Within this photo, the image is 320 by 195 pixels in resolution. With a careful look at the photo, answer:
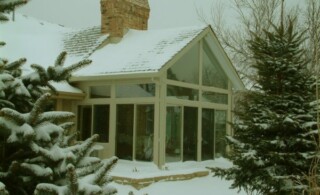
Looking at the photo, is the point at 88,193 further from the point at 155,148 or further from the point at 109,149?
the point at 109,149

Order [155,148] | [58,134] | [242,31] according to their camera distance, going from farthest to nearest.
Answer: [242,31]
[155,148]
[58,134]

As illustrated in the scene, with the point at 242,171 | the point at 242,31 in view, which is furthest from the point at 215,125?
the point at 242,31

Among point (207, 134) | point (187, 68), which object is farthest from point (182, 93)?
point (207, 134)

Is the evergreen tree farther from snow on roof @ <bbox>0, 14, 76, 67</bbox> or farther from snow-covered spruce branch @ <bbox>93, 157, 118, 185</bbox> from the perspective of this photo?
snow on roof @ <bbox>0, 14, 76, 67</bbox>

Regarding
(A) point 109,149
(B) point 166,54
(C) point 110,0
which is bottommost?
(A) point 109,149

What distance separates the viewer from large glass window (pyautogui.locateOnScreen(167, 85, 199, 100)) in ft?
46.4

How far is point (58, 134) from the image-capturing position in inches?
109

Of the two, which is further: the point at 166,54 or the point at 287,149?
the point at 166,54

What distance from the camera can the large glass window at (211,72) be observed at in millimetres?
16219

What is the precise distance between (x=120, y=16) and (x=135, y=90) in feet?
13.6

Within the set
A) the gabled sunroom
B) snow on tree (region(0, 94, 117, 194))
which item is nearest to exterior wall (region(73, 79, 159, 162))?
the gabled sunroom

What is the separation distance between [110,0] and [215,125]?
623cm

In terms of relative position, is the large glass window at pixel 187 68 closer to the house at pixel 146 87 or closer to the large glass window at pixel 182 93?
the house at pixel 146 87

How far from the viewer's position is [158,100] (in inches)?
534
